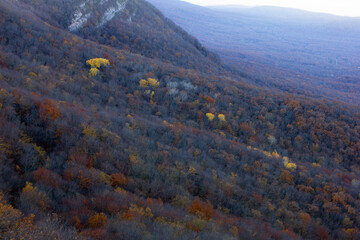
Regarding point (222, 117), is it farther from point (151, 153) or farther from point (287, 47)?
point (287, 47)

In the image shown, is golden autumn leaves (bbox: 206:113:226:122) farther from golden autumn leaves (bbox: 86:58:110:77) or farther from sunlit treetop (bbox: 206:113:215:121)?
golden autumn leaves (bbox: 86:58:110:77)

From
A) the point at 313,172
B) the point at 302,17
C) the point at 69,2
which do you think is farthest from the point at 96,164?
the point at 302,17

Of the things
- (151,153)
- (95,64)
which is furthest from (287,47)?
(151,153)

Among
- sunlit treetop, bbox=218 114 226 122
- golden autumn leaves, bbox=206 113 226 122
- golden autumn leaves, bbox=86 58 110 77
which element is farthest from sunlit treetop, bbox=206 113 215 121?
golden autumn leaves, bbox=86 58 110 77

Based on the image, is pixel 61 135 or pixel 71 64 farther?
pixel 71 64

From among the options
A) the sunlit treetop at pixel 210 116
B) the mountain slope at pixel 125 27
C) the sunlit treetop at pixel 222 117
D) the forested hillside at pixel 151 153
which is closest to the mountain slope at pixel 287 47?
the mountain slope at pixel 125 27

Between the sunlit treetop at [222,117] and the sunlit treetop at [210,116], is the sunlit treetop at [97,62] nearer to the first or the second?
the sunlit treetop at [210,116]

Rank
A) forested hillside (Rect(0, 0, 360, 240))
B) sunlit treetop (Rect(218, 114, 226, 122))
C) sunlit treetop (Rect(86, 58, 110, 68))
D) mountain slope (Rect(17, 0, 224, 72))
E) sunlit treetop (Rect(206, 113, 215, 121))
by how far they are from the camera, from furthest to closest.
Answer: mountain slope (Rect(17, 0, 224, 72)) → sunlit treetop (Rect(86, 58, 110, 68)) → sunlit treetop (Rect(218, 114, 226, 122)) → sunlit treetop (Rect(206, 113, 215, 121)) → forested hillside (Rect(0, 0, 360, 240))

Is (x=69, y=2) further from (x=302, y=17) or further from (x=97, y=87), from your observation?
(x=302, y=17)
